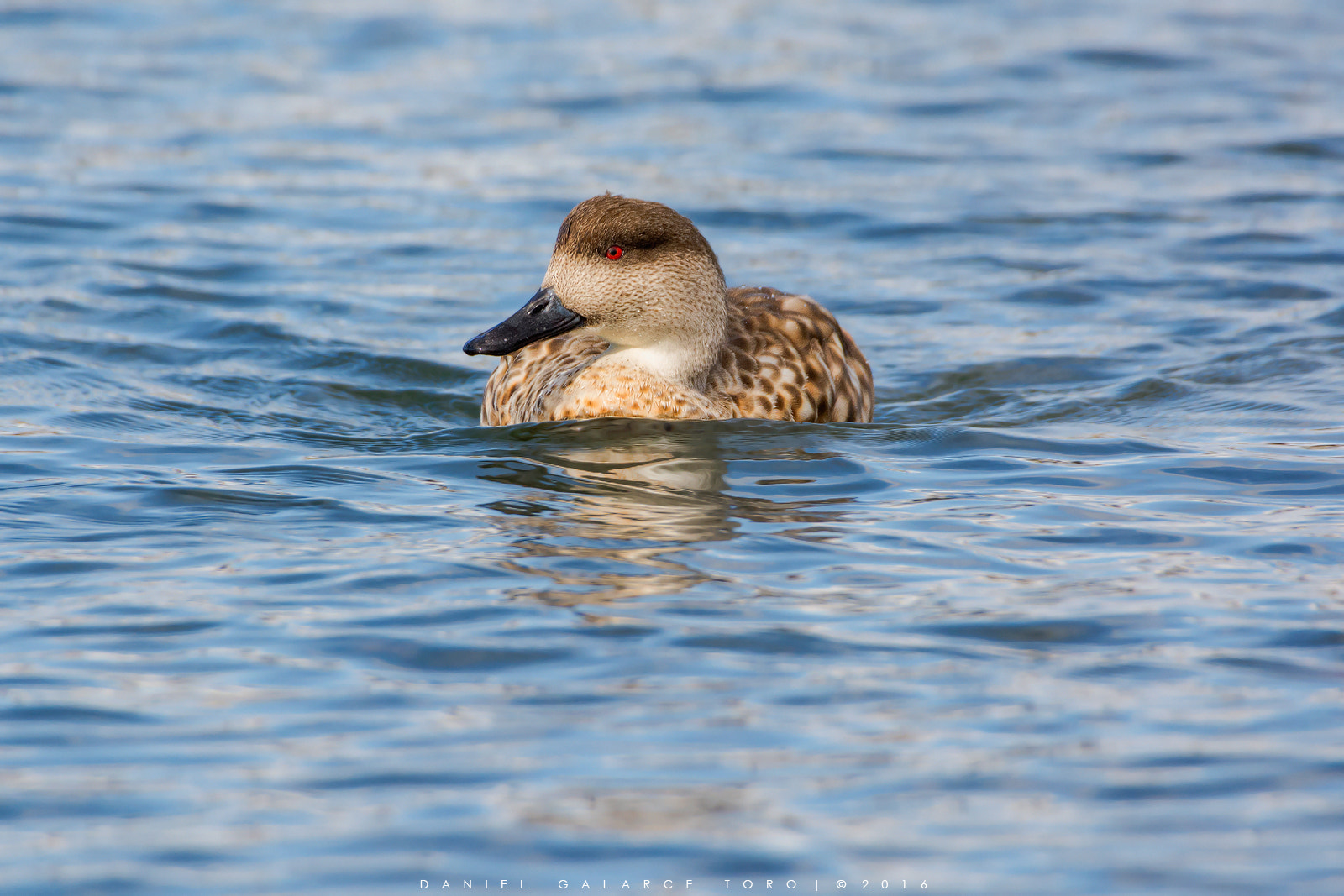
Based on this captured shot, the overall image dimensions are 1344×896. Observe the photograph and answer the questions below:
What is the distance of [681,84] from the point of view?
17.1m

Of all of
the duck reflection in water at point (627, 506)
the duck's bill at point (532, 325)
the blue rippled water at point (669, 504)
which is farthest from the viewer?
the duck's bill at point (532, 325)

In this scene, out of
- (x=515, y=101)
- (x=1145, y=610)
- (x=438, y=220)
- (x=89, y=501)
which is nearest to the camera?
(x=1145, y=610)

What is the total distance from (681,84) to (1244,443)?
9.36m

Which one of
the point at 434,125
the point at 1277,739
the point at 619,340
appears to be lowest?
the point at 1277,739

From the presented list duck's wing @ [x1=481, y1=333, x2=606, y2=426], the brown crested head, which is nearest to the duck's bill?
the brown crested head

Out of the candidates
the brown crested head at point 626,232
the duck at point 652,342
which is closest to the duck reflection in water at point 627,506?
the duck at point 652,342

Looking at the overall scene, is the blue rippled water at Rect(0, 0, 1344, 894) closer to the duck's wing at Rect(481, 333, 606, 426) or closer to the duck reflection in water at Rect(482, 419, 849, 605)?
the duck reflection in water at Rect(482, 419, 849, 605)

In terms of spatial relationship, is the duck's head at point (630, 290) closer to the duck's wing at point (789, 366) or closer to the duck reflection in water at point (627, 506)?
the duck's wing at point (789, 366)

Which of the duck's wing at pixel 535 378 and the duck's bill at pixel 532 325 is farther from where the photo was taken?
the duck's wing at pixel 535 378

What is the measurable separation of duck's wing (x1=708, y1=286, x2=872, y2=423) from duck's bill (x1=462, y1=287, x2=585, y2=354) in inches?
36.0

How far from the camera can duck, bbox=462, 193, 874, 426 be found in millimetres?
8352

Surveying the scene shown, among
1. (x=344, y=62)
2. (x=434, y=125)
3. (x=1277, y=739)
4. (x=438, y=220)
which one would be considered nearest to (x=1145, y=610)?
(x=1277, y=739)

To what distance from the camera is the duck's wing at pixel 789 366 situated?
8.91m

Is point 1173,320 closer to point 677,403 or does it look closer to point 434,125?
point 677,403
